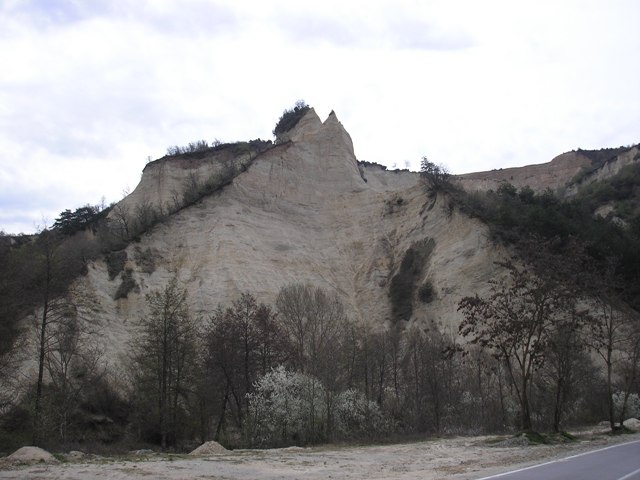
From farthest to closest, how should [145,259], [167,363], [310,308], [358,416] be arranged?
[145,259] → [310,308] → [358,416] → [167,363]

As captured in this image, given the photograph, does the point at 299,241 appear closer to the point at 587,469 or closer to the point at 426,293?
the point at 426,293

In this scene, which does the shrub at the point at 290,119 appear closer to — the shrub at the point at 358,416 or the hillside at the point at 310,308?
the hillside at the point at 310,308

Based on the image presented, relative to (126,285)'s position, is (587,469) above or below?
below

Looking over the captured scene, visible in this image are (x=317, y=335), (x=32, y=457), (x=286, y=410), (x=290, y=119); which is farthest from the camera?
(x=290, y=119)

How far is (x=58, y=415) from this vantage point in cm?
2747

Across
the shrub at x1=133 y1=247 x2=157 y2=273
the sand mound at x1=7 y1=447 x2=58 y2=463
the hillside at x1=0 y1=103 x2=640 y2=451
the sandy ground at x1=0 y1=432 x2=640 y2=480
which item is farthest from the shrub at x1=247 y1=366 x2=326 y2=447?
the shrub at x1=133 y1=247 x2=157 y2=273

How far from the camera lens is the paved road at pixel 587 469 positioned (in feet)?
37.3

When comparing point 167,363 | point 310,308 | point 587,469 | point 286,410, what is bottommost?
point 587,469

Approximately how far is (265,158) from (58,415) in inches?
1630

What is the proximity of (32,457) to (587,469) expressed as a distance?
14431 millimetres

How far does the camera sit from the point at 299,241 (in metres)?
58.2

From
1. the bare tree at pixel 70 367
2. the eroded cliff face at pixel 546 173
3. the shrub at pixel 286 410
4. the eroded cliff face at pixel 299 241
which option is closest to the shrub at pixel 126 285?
the eroded cliff face at pixel 299 241

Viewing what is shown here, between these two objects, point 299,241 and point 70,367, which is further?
point 299,241

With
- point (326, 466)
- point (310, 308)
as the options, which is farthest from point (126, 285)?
point (326, 466)
